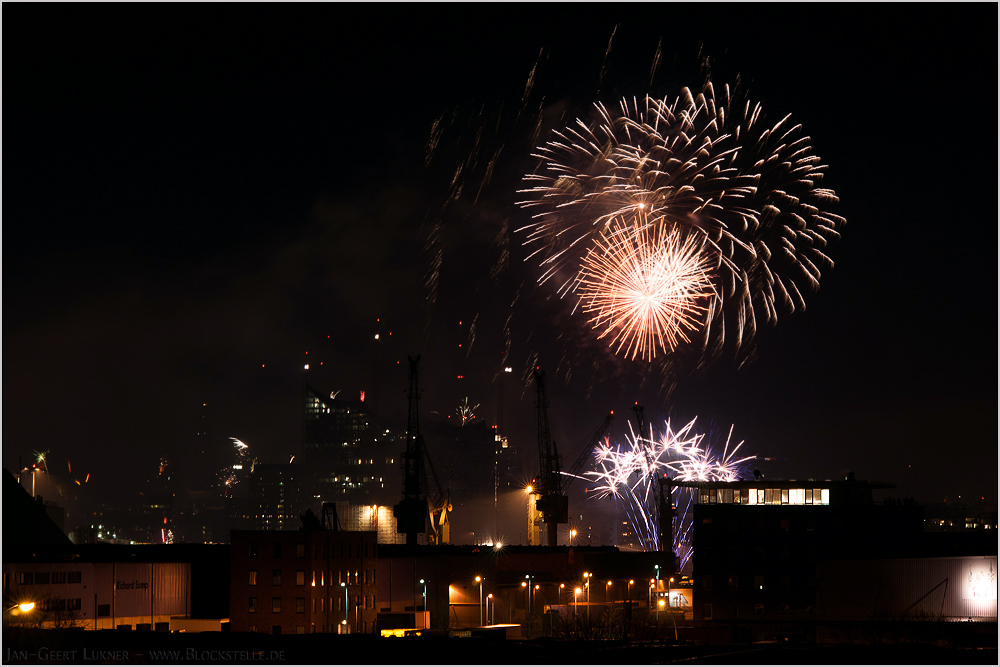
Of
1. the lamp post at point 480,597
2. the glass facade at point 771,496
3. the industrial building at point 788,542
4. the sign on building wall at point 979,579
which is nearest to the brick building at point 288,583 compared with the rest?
the lamp post at point 480,597

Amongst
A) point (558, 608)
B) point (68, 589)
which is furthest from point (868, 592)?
point (68, 589)

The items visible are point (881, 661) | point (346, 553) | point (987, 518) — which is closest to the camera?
point (881, 661)

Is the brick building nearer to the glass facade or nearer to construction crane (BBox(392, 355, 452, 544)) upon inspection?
the glass facade

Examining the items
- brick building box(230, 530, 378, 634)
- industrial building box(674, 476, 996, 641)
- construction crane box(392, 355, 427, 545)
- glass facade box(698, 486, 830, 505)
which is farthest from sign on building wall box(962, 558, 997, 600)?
construction crane box(392, 355, 427, 545)

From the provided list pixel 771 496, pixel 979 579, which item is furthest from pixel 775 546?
pixel 979 579

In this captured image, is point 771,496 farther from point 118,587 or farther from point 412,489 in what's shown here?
point 412,489

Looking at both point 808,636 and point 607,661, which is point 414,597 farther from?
point 607,661

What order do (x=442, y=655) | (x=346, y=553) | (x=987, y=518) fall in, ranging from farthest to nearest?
(x=987, y=518) → (x=346, y=553) → (x=442, y=655)

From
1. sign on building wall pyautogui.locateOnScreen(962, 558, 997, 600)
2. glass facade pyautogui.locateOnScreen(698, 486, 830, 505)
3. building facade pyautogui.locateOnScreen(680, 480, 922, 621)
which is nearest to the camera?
sign on building wall pyautogui.locateOnScreen(962, 558, 997, 600)
